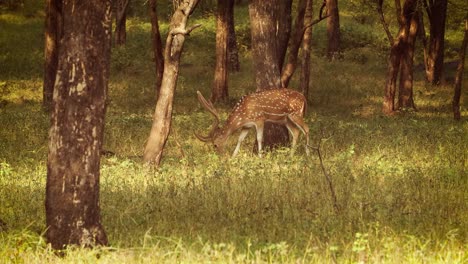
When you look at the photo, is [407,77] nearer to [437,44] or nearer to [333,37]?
[437,44]

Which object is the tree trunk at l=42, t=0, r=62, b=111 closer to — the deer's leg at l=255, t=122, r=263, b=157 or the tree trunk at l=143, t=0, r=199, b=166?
the deer's leg at l=255, t=122, r=263, b=157

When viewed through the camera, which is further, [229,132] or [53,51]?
[53,51]

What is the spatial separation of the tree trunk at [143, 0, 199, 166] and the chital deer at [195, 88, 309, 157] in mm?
1291

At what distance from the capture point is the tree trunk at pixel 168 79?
52.9 feet

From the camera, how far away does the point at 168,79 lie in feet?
53.7

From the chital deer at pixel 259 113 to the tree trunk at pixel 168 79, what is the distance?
1291 millimetres

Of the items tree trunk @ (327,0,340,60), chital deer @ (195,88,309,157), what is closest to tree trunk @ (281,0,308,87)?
chital deer @ (195,88,309,157)

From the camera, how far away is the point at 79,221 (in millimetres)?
9102

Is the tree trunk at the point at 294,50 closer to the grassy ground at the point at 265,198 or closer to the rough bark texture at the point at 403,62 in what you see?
the grassy ground at the point at 265,198

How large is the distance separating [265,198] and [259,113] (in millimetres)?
6428

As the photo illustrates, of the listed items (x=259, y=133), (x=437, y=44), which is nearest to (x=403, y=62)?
(x=437, y=44)

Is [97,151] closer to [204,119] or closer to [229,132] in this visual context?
[229,132]

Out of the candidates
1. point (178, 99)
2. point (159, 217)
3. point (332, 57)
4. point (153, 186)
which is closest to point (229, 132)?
point (153, 186)

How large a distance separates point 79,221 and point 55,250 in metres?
0.45
